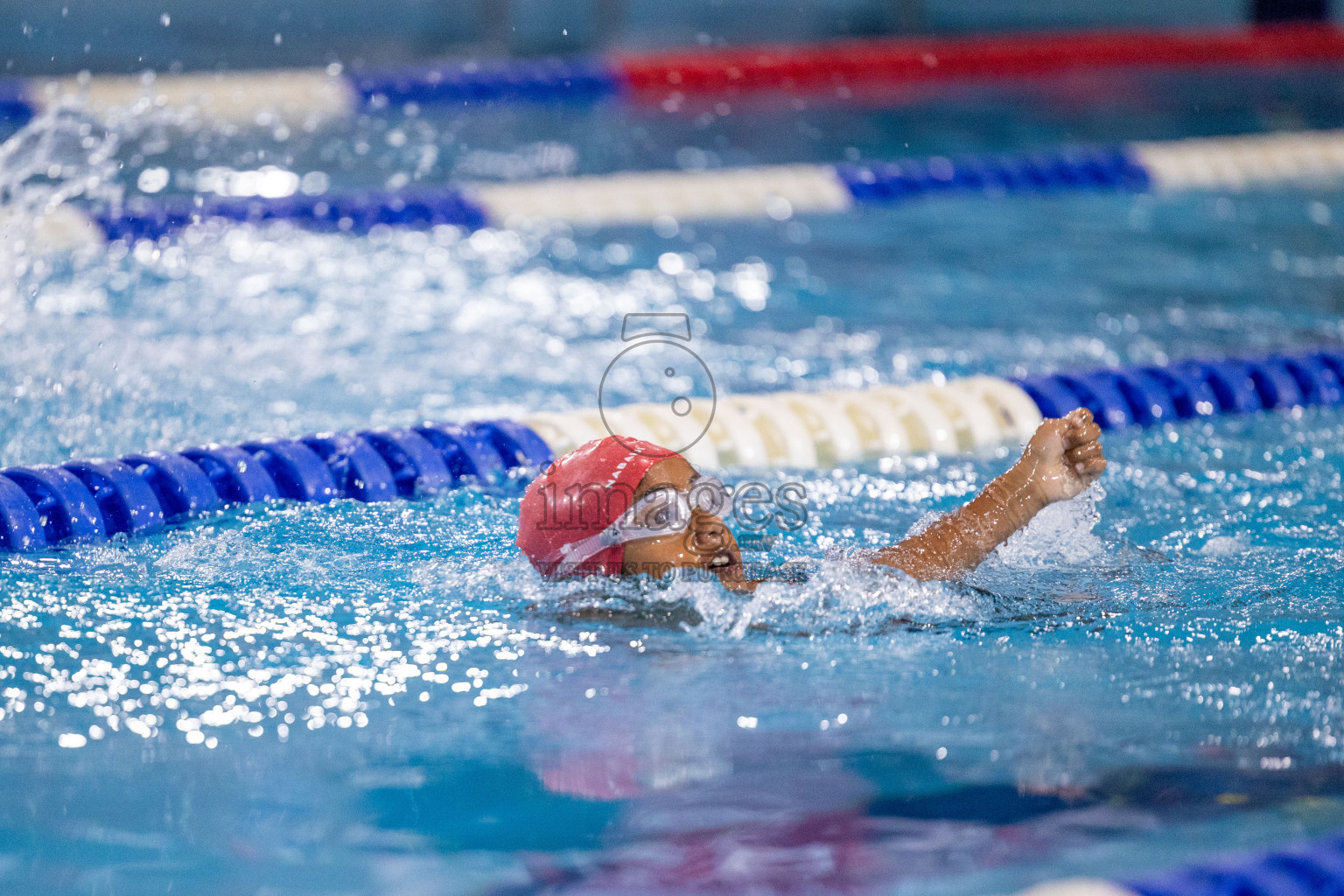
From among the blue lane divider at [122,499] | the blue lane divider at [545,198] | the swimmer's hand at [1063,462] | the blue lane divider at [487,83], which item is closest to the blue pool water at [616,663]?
the blue lane divider at [122,499]

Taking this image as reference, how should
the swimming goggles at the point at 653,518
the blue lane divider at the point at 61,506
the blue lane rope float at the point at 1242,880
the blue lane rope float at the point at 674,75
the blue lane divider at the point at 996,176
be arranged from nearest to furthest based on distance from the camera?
1. the blue lane rope float at the point at 1242,880
2. the swimming goggles at the point at 653,518
3. the blue lane divider at the point at 61,506
4. the blue lane divider at the point at 996,176
5. the blue lane rope float at the point at 674,75

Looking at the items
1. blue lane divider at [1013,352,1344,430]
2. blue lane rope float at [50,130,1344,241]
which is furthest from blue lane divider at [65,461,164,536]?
blue lane rope float at [50,130,1344,241]

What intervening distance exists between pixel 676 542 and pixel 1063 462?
0.69 metres

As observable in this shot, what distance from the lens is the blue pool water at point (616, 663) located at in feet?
6.08

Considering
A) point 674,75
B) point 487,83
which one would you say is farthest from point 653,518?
point 674,75

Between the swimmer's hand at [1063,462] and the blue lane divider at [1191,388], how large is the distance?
1.18 metres

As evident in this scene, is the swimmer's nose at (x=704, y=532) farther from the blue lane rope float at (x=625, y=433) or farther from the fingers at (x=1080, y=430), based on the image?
the blue lane rope float at (x=625, y=433)

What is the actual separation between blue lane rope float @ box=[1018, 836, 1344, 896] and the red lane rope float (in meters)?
7.80

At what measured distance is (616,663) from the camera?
2.32 metres

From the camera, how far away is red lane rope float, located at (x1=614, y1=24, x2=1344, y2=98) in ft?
30.3

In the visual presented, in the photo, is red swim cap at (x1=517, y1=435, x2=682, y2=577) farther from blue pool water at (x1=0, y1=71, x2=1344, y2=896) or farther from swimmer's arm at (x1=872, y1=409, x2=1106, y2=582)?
swimmer's arm at (x1=872, y1=409, x2=1106, y2=582)

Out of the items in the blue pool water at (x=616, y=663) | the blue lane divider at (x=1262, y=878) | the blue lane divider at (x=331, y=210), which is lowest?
the blue lane divider at (x=1262, y=878)

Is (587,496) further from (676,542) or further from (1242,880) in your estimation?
(1242,880)

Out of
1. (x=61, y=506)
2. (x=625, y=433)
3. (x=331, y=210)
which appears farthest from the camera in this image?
(x=331, y=210)
